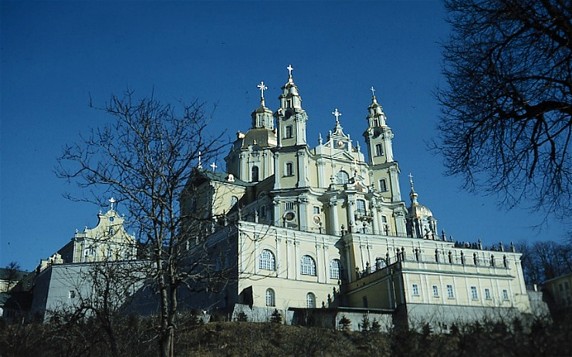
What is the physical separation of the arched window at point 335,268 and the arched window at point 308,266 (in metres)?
1.95

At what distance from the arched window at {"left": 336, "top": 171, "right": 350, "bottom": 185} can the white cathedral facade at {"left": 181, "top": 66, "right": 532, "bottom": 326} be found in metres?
0.15

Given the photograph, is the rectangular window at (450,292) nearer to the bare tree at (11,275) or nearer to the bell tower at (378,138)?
the bell tower at (378,138)

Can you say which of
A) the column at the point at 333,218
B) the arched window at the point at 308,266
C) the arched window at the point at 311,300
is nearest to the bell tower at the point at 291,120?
the column at the point at 333,218

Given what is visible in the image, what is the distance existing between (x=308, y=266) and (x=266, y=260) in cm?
475

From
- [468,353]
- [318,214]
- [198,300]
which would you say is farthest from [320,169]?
[468,353]

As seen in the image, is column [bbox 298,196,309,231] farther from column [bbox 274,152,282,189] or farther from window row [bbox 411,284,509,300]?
window row [bbox 411,284,509,300]

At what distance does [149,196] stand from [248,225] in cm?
3475

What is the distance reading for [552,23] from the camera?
Result: 43.4ft

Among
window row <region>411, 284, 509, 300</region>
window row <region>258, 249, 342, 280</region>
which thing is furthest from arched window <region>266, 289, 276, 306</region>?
window row <region>411, 284, 509, 300</region>

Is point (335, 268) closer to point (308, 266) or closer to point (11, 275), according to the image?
point (308, 266)

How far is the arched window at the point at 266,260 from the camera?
5112 cm

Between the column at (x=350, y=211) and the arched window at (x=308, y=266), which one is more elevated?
the column at (x=350, y=211)

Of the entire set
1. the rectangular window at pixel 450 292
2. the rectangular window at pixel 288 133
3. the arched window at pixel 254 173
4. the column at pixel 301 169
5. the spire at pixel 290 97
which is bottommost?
the rectangular window at pixel 450 292

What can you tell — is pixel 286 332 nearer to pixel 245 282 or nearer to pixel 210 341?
pixel 210 341
